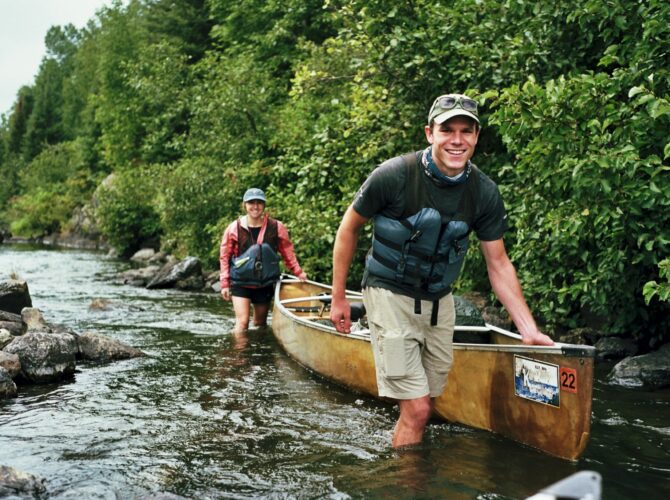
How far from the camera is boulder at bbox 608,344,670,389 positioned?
7.32 meters

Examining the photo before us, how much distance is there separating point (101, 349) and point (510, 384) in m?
5.47

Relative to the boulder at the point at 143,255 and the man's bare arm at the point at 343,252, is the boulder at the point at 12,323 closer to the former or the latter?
the man's bare arm at the point at 343,252

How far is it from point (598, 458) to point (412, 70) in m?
7.55

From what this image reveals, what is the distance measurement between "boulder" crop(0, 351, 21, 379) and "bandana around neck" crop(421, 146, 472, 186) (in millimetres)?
5032

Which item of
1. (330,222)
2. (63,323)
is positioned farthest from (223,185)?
(63,323)

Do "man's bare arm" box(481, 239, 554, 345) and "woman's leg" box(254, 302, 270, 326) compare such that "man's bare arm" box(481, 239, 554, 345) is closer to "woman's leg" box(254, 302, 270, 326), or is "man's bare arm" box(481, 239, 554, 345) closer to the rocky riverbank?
the rocky riverbank

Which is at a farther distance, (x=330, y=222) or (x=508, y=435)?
(x=330, y=222)

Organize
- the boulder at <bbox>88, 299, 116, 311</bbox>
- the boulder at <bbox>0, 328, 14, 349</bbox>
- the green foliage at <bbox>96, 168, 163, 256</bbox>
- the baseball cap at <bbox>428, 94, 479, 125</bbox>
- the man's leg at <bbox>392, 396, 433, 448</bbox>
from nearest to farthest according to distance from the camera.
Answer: the baseball cap at <bbox>428, 94, 479, 125</bbox> → the man's leg at <bbox>392, 396, 433, 448</bbox> → the boulder at <bbox>0, 328, 14, 349</bbox> → the boulder at <bbox>88, 299, 116, 311</bbox> → the green foliage at <bbox>96, 168, 163, 256</bbox>

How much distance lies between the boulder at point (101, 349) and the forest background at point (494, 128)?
4.99 m

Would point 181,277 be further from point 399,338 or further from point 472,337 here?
point 399,338

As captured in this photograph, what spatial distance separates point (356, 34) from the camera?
11.7 m

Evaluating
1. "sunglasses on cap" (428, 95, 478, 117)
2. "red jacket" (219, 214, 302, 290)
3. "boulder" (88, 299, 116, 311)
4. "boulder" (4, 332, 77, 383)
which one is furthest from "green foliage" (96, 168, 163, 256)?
"sunglasses on cap" (428, 95, 478, 117)

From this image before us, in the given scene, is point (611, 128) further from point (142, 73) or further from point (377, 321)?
point (142, 73)

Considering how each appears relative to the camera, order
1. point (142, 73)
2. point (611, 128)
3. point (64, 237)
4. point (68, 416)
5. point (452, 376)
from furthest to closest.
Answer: point (64, 237) → point (142, 73) → point (611, 128) → point (68, 416) → point (452, 376)
